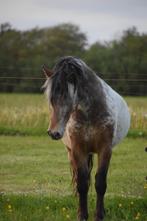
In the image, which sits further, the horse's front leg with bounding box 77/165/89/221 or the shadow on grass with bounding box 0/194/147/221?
the shadow on grass with bounding box 0/194/147/221

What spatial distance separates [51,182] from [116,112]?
10.9ft

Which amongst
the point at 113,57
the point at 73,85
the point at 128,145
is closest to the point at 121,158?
the point at 128,145

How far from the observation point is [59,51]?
52656 mm

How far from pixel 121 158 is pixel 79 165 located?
6.02m

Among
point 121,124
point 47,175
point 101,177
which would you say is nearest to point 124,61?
point 47,175

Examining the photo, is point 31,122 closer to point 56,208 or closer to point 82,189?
point 56,208

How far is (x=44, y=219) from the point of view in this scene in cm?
668

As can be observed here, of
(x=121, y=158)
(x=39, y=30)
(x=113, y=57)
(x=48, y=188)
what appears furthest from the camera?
(x=39, y=30)

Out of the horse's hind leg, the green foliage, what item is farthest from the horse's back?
the green foliage

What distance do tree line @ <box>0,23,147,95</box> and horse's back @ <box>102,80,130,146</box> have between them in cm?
2357

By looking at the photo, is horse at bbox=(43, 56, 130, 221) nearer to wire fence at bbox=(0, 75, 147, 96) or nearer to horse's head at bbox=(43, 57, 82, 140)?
horse's head at bbox=(43, 57, 82, 140)

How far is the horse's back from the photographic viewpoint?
6.36m

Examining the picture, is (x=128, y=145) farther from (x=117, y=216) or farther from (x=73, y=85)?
(x=73, y=85)

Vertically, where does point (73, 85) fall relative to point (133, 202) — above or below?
above
